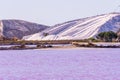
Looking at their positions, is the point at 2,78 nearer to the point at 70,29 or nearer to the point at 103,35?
the point at 103,35

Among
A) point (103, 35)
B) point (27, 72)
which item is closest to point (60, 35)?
point (103, 35)

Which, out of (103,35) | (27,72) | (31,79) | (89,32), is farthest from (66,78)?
(89,32)

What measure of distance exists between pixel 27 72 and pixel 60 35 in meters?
157

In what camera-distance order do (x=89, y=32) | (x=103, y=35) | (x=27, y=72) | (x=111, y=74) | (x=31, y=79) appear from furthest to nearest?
(x=89, y=32)
(x=103, y=35)
(x=27, y=72)
(x=111, y=74)
(x=31, y=79)

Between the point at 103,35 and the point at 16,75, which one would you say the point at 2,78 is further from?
the point at 103,35

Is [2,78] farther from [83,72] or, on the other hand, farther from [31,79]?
[83,72]

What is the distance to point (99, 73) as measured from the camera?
111 ft

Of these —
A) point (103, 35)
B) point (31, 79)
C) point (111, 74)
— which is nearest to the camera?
point (31, 79)

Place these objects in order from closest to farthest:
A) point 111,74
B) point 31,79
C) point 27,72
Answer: point 31,79, point 111,74, point 27,72

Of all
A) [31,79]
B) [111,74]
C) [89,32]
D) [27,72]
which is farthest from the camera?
[89,32]

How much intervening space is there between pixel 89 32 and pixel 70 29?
11.2 metres

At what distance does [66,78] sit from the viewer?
3097cm

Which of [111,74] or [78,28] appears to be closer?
[111,74]

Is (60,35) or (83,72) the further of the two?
(60,35)
